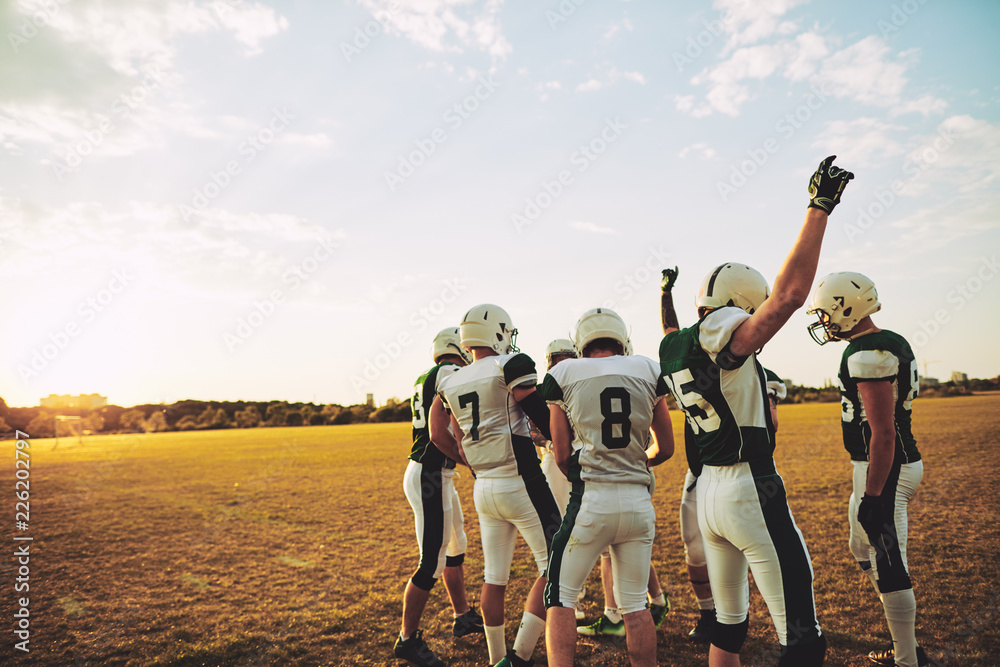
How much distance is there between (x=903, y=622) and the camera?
436 cm

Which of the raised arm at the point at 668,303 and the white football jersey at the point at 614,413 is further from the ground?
the raised arm at the point at 668,303

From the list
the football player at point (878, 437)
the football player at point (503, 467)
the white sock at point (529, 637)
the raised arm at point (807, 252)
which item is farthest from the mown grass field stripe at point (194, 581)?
the raised arm at point (807, 252)

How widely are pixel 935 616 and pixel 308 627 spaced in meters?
6.76

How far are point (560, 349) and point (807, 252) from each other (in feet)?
14.2

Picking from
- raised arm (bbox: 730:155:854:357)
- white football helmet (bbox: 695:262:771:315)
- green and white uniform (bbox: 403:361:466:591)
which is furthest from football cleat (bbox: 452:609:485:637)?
raised arm (bbox: 730:155:854:357)

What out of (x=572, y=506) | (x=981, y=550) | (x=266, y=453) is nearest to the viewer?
(x=572, y=506)

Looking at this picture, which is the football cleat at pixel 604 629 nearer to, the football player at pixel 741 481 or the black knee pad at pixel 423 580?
the black knee pad at pixel 423 580

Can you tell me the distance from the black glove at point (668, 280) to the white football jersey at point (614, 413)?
4.93ft

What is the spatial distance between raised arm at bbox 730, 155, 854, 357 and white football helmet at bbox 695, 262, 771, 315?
86 cm

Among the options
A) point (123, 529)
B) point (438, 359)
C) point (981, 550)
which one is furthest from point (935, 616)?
point (123, 529)

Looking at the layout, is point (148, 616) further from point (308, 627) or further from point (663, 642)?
point (663, 642)

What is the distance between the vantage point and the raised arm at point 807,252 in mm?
2574

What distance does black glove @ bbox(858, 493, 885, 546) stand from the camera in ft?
14.3

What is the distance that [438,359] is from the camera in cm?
598
